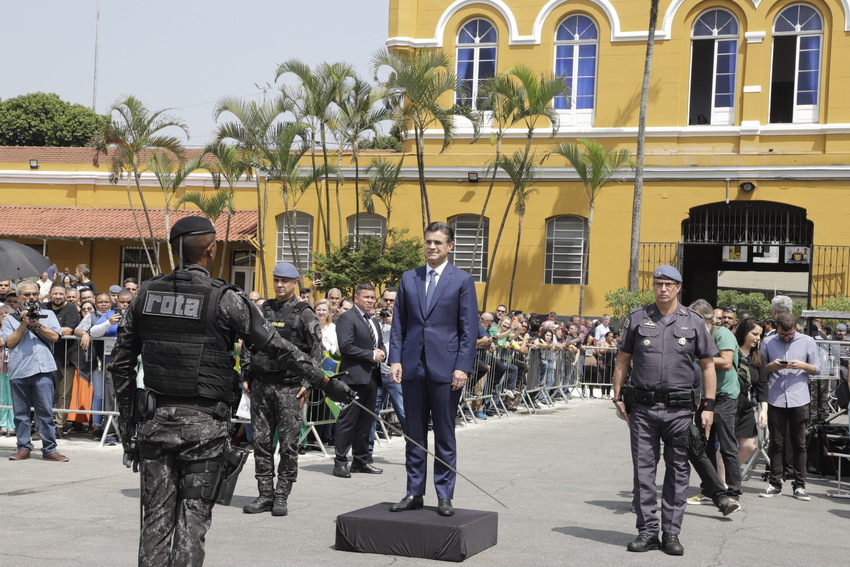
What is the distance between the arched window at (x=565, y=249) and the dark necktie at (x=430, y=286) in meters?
20.5

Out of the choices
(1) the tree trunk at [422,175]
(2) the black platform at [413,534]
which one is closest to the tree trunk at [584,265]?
(1) the tree trunk at [422,175]

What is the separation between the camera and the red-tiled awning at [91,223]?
113 ft

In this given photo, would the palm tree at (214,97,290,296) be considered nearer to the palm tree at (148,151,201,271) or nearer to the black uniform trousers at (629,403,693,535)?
the palm tree at (148,151,201,271)

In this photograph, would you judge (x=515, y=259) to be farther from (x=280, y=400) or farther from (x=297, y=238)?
(x=280, y=400)

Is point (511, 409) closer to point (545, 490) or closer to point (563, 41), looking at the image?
point (545, 490)

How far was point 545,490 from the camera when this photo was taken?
10.3 metres

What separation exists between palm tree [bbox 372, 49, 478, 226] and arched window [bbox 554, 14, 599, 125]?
365 cm

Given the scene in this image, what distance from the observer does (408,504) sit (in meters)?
7.45

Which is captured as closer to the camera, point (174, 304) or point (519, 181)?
point (174, 304)

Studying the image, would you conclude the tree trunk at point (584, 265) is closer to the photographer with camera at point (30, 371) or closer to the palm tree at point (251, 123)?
the palm tree at point (251, 123)

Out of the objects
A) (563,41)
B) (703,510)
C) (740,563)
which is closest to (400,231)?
(563,41)

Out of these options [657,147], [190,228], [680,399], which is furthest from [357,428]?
[657,147]

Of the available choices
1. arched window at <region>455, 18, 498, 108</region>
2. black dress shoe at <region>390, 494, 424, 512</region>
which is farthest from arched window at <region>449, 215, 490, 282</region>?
black dress shoe at <region>390, 494, 424, 512</region>

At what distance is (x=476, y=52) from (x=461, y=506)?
21.9 metres
